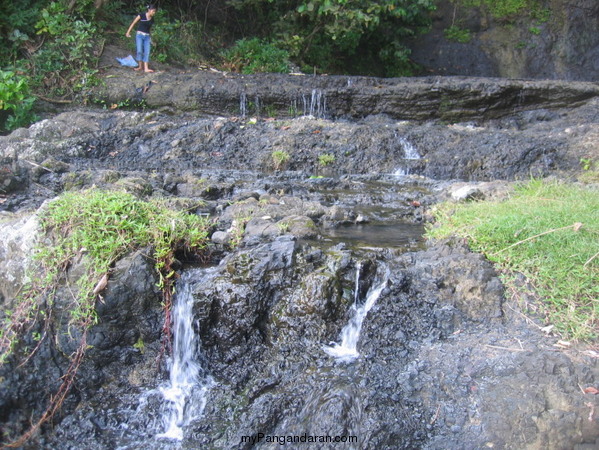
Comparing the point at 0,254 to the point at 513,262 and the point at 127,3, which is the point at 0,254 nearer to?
the point at 513,262

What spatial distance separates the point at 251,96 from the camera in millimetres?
10172

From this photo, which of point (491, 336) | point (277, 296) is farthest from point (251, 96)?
point (491, 336)

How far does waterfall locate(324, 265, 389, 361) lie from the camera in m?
3.67

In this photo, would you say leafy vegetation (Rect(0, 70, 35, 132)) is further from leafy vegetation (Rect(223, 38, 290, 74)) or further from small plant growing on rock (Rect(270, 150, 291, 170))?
leafy vegetation (Rect(223, 38, 290, 74))

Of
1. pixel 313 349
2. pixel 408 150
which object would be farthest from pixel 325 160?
pixel 313 349

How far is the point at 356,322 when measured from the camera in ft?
12.4

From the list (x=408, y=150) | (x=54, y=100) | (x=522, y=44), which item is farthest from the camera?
(x=522, y=44)

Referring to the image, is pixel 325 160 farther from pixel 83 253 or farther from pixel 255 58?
pixel 255 58

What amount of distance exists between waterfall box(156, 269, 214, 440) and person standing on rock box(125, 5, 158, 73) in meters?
8.49

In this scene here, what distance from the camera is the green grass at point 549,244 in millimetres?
3531

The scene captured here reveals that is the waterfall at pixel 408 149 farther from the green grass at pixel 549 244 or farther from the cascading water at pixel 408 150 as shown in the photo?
the green grass at pixel 549 244

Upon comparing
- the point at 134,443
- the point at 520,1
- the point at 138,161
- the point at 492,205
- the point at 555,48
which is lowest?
the point at 134,443

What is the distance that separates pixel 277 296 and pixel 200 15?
12.3 meters

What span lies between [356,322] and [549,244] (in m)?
1.67
